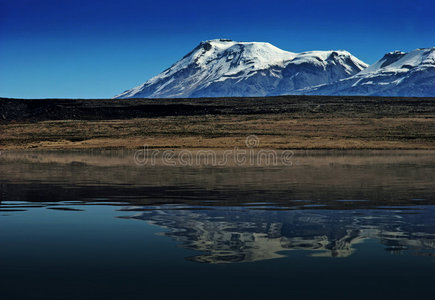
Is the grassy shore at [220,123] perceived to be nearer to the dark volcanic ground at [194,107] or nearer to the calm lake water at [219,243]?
the dark volcanic ground at [194,107]

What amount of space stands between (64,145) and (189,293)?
3367 inches

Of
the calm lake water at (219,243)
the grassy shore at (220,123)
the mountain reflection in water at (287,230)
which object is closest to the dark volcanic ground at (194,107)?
the grassy shore at (220,123)

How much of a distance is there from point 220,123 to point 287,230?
10125 centimetres

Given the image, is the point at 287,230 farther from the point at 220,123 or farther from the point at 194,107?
the point at 194,107

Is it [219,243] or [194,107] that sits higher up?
[194,107]

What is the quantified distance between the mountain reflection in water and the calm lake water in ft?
0.09

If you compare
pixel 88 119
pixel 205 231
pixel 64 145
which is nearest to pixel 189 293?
pixel 205 231

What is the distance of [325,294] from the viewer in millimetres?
9578

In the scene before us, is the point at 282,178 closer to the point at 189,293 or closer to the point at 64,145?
the point at 189,293

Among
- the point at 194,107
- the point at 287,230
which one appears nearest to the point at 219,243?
the point at 287,230

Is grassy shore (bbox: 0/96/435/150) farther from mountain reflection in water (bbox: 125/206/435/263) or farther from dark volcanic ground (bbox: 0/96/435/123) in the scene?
mountain reflection in water (bbox: 125/206/435/263)

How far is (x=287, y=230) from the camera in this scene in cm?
1548

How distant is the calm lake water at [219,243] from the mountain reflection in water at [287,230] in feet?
0.09

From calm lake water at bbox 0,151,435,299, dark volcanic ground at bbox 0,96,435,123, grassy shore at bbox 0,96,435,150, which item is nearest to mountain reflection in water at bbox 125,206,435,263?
calm lake water at bbox 0,151,435,299
